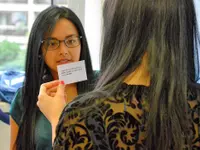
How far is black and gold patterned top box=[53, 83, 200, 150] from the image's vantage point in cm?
76

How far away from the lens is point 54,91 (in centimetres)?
121

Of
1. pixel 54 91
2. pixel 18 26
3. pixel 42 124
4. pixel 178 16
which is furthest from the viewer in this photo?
pixel 18 26

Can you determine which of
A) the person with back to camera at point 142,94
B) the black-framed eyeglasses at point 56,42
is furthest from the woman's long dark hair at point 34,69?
the person with back to camera at point 142,94

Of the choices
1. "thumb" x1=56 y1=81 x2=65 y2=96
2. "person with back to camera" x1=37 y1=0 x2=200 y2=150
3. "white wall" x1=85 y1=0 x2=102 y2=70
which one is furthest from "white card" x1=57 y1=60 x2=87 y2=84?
"white wall" x1=85 y1=0 x2=102 y2=70

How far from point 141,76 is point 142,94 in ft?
0.14

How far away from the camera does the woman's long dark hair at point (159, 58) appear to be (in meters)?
0.76

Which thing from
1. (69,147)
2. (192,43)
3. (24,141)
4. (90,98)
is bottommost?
(24,141)

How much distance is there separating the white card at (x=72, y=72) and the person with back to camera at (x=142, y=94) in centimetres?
51

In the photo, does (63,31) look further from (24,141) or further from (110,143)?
(110,143)

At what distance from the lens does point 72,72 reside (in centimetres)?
130

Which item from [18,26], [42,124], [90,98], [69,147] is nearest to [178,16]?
[90,98]

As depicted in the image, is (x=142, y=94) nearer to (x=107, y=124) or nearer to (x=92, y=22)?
(x=107, y=124)

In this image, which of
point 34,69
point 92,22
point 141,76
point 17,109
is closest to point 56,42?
point 34,69

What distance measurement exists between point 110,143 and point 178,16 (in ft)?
1.06
